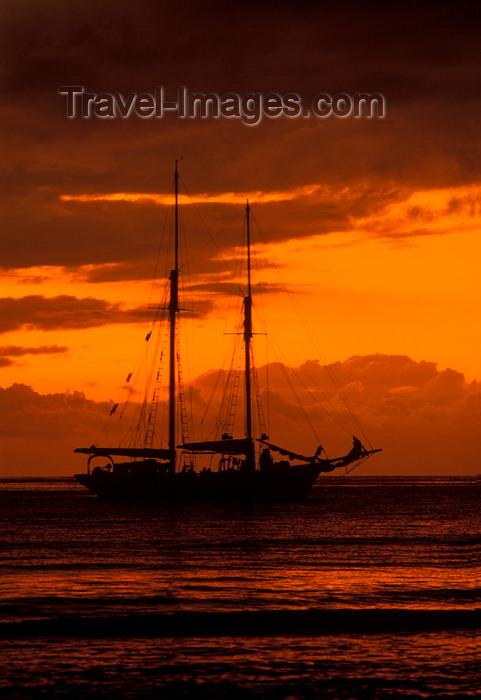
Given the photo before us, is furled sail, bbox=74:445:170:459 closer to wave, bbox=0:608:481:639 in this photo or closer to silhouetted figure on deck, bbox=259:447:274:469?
silhouetted figure on deck, bbox=259:447:274:469

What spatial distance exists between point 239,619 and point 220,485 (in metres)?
76.6

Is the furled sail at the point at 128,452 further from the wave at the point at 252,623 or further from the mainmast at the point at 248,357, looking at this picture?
the wave at the point at 252,623


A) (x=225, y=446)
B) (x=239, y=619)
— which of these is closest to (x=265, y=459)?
(x=225, y=446)

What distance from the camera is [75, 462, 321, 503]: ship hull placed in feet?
355

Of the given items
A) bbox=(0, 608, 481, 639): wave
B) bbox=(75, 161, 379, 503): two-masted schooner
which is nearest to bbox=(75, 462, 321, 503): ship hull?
bbox=(75, 161, 379, 503): two-masted schooner

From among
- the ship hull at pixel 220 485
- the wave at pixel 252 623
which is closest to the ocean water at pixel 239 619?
the wave at pixel 252 623

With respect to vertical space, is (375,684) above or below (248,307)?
below

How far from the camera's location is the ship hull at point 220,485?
4264 inches

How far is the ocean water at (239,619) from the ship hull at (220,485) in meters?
45.5

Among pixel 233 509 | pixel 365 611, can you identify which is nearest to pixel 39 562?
pixel 365 611

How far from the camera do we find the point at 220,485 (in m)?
108

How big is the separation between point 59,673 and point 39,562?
996 inches

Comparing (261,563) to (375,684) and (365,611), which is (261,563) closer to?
(365,611)

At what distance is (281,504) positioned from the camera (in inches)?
4444
